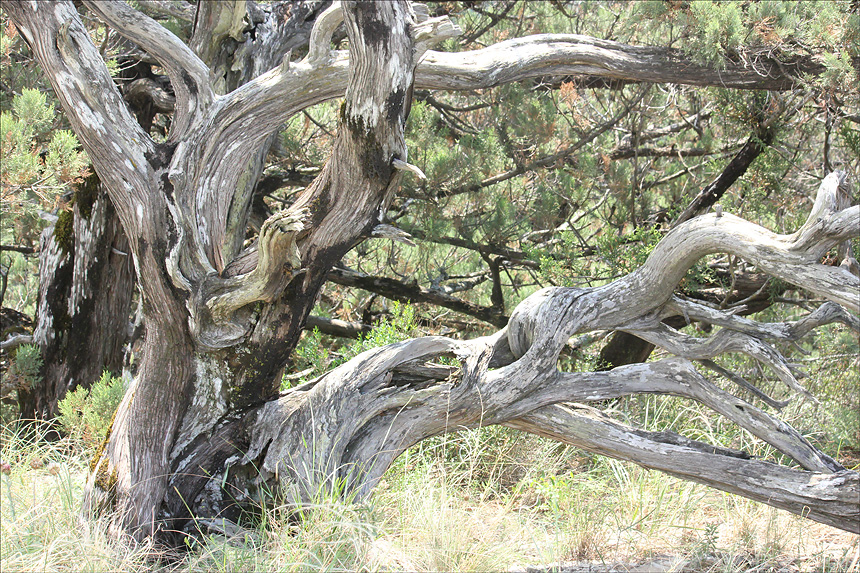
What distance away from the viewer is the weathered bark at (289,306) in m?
2.83

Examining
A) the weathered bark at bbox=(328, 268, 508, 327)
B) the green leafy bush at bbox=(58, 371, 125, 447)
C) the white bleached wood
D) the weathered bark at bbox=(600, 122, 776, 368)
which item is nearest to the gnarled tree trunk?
the green leafy bush at bbox=(58, 371, 125, 447)

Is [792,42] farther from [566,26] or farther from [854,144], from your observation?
[566,26]

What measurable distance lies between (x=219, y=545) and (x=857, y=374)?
18.5 ft

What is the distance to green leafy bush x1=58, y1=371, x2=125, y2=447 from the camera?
389 centimetres

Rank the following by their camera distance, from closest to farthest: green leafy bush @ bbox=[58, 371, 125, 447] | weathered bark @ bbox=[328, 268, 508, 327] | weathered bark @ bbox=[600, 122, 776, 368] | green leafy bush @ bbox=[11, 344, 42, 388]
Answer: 1. green leafy bush @ bbox=[58, 371, 125, 447]
2. green leafy bush @ bbox=[11, 344, 42, 388]
3. weathered bark @ bbox=[600, 122, 776, 368]
4. weathered bark @ bbox=[328, 268, 508, 327]

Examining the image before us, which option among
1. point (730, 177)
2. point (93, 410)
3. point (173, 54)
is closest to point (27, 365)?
point (93, 410)

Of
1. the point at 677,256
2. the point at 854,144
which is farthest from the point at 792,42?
the point at 677,256

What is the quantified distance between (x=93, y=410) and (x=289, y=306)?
5.03 feet

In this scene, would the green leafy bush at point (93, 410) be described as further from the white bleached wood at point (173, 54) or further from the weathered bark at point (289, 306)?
the white bleached wood at point (173, 54)

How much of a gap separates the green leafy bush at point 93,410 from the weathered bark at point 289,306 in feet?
2.14

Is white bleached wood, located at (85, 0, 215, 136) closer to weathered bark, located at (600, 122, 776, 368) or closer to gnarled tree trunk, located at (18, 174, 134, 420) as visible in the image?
gnarled tree trunk, located at (18, 174, 134, 420)

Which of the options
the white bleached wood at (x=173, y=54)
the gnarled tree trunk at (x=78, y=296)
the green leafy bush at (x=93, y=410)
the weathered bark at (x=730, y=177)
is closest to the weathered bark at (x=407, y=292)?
the weathered bark at (x=730, y=177)

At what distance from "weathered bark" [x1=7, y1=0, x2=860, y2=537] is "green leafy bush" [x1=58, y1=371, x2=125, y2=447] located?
2.14 ft

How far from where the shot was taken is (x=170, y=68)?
309 cm
